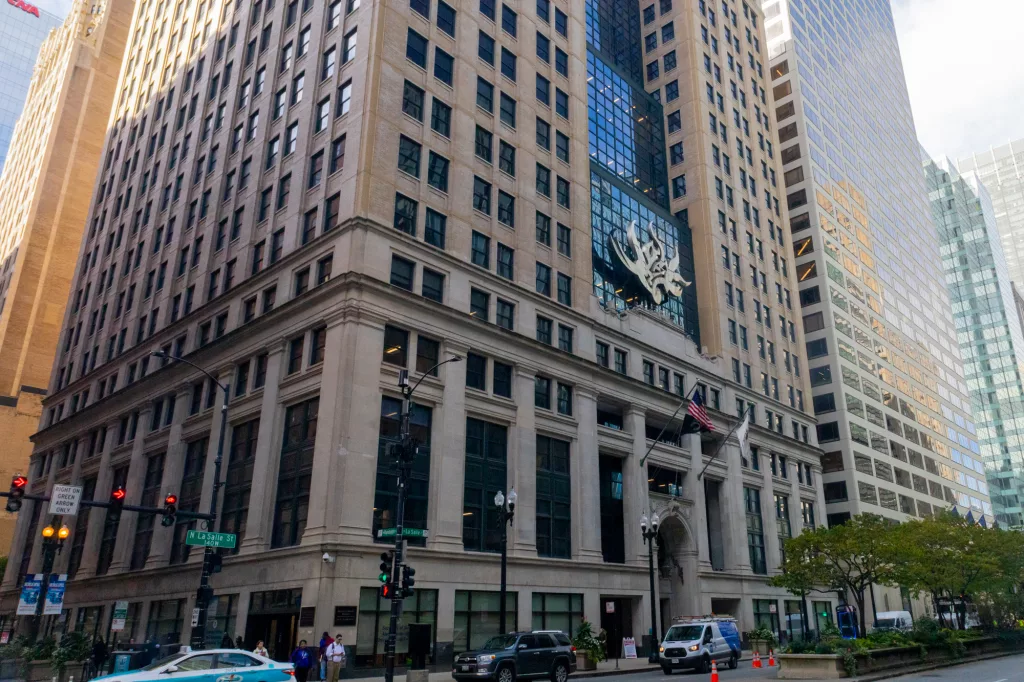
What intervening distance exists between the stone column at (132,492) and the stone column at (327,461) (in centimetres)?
1994

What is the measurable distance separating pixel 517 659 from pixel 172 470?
2762 cm

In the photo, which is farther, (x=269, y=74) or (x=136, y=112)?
(x=136, y=112)

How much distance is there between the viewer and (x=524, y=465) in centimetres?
4288

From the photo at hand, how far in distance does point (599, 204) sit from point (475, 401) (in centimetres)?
2220

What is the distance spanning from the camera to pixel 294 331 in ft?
131

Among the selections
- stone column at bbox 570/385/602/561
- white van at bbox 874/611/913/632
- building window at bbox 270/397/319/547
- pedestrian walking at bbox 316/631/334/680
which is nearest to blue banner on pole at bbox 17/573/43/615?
building window at bbox 270/397/319/547

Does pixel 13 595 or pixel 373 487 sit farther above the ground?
pixel 373 487

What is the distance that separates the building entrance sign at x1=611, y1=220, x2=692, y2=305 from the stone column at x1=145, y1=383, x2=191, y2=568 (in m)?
30.6

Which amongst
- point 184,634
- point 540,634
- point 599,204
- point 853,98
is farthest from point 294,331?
point 853,98

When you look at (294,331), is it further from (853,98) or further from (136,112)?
(853,98)

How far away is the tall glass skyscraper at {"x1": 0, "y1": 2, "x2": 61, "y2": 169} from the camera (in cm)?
14800

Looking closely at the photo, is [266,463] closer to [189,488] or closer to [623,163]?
[189,488]

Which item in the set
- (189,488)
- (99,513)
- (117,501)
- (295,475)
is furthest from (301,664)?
(99,513)

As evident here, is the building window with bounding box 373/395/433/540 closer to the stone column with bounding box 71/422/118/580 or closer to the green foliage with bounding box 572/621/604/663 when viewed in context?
the green foliage with bounding box 572/621/604/663
